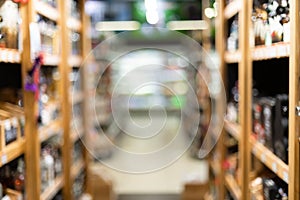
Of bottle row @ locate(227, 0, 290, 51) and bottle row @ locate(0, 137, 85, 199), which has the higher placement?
bottle row @ locate(227, 0, 290, 51)

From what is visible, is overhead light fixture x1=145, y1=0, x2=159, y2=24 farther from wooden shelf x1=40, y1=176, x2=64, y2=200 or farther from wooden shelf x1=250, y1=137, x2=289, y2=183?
wooden shelf x1=250, y1=137, x2=289, y2=183

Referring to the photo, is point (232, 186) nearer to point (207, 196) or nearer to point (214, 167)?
point (214, 167)

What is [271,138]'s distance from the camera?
7.11 feet

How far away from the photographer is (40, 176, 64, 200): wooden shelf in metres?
2.63

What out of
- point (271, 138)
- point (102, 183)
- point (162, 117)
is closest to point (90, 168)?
point (102, 183)

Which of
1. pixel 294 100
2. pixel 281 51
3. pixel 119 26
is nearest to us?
pixel 294 100

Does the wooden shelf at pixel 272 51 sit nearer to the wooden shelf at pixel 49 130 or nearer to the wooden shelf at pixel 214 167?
the wooden shelf at pixel 49 130

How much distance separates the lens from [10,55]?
2045 millimetres

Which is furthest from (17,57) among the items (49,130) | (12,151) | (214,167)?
(214,167)

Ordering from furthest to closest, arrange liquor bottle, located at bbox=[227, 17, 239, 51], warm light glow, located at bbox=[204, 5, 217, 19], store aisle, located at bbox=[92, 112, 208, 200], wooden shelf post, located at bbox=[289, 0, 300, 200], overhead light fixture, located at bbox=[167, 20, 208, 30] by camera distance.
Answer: store aisle, located at bbox=[92, 112, 208, 200] < overhead light fixture, located at bbox=[167, 20, 208, 30] < warm light glow, located at bbox=[204, 5, 217, 19] < liquor bottle, located at bbox=[227, 17, 239, 51] < wooden shelf post, located at bbox=[289, 0, 300, 200]

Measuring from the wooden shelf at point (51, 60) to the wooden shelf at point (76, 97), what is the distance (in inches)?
18.3

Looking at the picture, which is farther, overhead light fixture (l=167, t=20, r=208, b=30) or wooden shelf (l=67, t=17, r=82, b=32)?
overhead light fixture (l=167, t=20, r=208, b=30)

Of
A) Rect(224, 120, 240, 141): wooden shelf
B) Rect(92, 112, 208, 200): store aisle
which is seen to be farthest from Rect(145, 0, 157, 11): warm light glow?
Rect(92, 112, 208, 200): store aisle

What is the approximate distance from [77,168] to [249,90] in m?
1.89
